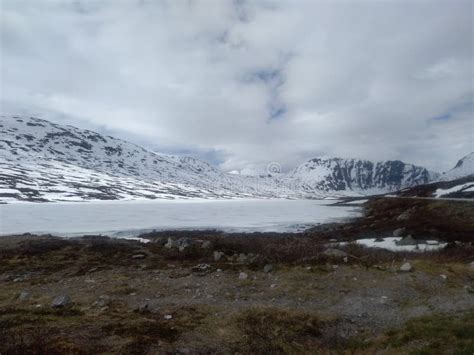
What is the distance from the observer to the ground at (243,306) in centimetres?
1036

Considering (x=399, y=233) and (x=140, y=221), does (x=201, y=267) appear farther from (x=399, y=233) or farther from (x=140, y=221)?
(x=140, y=221)

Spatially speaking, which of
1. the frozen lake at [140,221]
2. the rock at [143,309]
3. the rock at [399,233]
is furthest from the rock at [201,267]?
the frozen lake at [140,221]

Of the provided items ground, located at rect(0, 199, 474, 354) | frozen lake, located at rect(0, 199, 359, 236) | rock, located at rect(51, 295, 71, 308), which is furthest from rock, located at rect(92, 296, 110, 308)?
frozen lake, located at rect(0, 199, 359, 236)

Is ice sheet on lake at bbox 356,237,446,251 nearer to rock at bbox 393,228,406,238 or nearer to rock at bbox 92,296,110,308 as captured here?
rock at bbox 393,228,406,238

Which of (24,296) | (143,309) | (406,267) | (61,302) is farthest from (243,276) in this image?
(24,296)

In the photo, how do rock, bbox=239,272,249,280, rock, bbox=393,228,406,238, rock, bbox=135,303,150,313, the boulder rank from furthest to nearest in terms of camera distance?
rock, bbox=393,228,406,238 < the boulder < rock, bbox=239,272,249,280 < rock, bbox=135,303,150,313

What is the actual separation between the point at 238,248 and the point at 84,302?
16.0 m

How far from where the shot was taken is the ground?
34.0 ft

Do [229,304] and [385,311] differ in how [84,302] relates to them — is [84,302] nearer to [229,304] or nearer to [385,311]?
[229,304]

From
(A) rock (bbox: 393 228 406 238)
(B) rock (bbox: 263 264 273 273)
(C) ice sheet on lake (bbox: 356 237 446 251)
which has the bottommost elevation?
(C) ice sheet on lake (bbox: 356 237 446 251)

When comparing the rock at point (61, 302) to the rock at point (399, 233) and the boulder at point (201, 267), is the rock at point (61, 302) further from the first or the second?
the rock at point (399, 233)

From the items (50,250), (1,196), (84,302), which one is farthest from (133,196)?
(84,302)

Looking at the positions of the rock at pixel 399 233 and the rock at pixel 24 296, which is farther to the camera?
the rock at pixel 399 233

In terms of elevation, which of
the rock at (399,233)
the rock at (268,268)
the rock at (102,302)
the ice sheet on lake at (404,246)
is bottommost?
the ice sheet on lake at (404,246)
